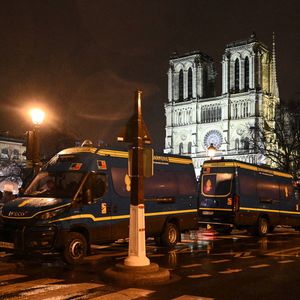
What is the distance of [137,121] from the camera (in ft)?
35.2

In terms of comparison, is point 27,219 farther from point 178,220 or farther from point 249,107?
point 249,107

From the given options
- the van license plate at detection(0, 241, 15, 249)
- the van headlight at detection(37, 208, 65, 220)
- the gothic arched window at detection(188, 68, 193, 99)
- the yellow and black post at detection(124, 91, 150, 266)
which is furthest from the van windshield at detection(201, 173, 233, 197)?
the gothic arched window at detection(188, 68, 193, 99)

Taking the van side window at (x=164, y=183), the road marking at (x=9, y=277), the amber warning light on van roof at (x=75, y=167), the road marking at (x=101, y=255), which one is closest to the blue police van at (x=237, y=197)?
the van side window at (x=164, y=183)

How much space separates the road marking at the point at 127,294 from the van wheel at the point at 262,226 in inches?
483

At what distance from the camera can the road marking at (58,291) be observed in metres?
8.00

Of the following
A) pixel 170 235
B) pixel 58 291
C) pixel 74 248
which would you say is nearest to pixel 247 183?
pixel 170 235

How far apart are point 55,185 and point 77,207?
92 cm

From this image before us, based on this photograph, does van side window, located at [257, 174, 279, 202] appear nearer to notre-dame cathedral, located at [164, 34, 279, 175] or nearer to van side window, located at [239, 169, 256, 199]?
van side window, located at [239, 169, 256, 199]

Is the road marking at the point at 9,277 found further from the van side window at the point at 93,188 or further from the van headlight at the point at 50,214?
the van side window at the point at 93,188

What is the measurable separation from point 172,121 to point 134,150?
11002 centimetres

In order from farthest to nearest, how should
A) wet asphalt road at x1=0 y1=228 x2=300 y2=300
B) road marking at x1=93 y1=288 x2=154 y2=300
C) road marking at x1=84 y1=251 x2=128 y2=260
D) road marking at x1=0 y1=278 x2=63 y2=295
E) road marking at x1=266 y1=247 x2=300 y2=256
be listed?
road marking at x1=266 y1=247 x2=300 y2=256 → road marking at x1=84 y1=251 x2=128 y2=260 → road marking at x1=0 y1=278 x2=63 y2=295 → wet asphalt road at x1=0 y1=228 x2=300 y2=300 → road marking at x1=93 y1=288 x2=154 y2=300

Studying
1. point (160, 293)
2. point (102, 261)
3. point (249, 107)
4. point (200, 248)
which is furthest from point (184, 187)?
point (249, 107)

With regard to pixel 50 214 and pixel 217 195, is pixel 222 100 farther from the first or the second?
pixel 50 214

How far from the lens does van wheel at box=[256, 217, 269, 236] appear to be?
20.2m
